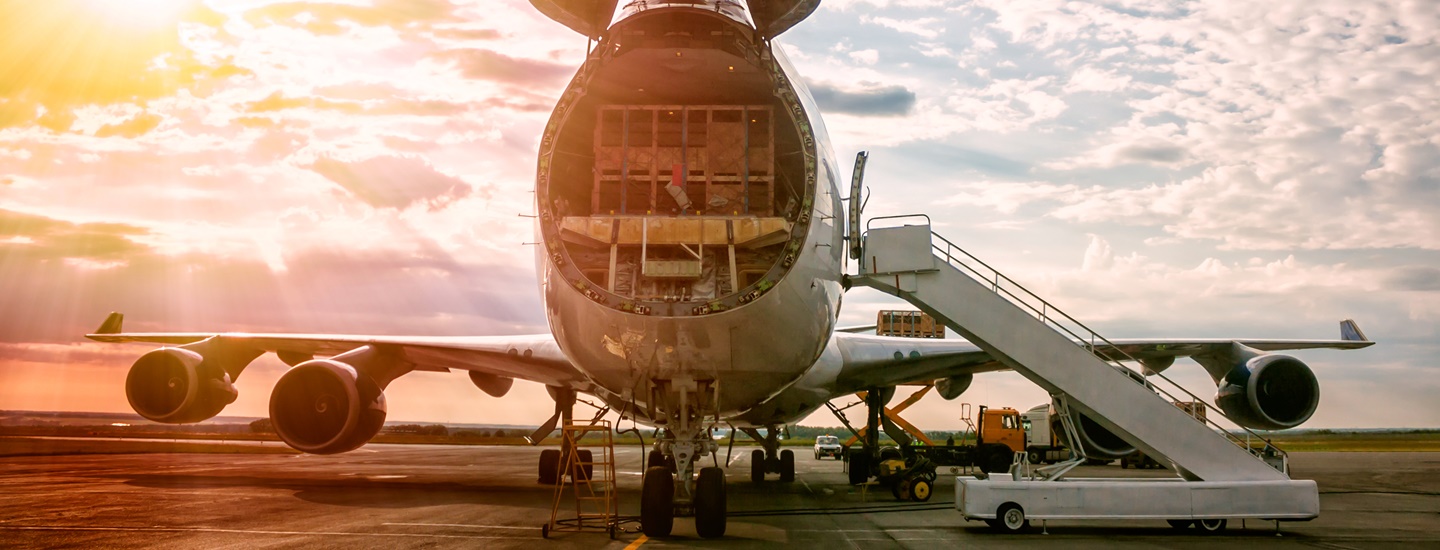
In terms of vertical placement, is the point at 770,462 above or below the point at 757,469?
above

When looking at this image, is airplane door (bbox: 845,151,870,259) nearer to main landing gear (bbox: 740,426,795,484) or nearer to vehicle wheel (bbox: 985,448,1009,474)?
main landing gear (bbox: 740,426,795,484)

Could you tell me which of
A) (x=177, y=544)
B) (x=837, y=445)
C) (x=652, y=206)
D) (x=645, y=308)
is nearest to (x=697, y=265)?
(x=645, y=308)

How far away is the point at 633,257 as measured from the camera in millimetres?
10234

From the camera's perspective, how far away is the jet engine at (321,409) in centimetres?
1510

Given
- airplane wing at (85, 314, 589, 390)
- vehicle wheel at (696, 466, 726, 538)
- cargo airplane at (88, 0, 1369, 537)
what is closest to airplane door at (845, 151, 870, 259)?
cargo airplane at (88, 0, 1369, 537)

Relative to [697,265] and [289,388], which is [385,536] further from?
[289,388]

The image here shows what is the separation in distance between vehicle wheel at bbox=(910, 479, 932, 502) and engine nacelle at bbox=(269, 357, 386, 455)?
29.9 feet

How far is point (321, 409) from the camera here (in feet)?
50.2

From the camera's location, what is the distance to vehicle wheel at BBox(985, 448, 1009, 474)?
25219 mm

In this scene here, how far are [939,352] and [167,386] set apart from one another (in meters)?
13.7

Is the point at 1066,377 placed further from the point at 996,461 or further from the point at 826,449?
the point at 826,449

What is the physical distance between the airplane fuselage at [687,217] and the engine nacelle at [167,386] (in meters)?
10.5

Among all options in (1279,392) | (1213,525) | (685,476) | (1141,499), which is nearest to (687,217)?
(685,476)

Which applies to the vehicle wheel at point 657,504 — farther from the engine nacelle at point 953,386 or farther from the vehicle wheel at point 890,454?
the engine nacelle at point 953,386
